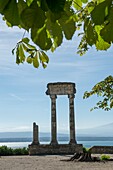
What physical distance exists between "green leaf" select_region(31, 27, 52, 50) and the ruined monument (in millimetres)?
32802

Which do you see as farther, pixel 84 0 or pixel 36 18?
pixel 84 0

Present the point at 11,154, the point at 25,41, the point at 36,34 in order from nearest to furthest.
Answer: the point at 36,34 → the point at 25,41 → the point at 11,154

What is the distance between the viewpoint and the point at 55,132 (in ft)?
117

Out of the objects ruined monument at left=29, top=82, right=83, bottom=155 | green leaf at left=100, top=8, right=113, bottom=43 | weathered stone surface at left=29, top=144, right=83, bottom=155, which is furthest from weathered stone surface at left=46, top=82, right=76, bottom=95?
green leaf at left=100, top=8, right=113, bottom=43

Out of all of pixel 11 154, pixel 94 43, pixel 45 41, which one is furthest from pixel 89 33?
pixel 11 154

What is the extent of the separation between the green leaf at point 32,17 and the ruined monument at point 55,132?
108 feet

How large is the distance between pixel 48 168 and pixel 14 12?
64.0 ft

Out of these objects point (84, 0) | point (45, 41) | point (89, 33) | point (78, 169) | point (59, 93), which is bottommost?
point (78, 169)

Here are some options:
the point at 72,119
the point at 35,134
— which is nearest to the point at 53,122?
the point at 72,119

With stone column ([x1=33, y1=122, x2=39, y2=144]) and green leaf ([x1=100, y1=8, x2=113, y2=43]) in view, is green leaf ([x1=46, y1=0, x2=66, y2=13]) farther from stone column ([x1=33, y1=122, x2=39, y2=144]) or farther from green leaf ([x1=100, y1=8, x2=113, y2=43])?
stone column ([x1=33, y1=122, x2=39, y2=144])

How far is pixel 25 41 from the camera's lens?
76.2 inches

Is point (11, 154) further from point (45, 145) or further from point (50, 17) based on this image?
point (50, 17)

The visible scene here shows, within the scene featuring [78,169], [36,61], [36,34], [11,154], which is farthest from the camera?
[11,154]

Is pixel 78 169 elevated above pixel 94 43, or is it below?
below
